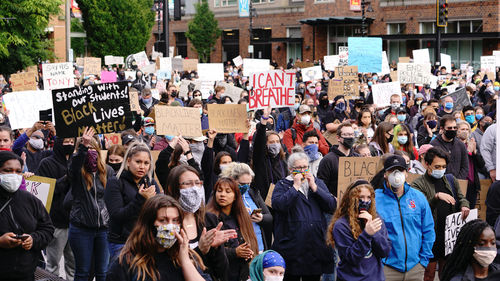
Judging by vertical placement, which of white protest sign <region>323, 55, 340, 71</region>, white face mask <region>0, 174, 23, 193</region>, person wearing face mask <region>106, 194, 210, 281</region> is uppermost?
white protest sign <region>323, 55, 340, 71</region>

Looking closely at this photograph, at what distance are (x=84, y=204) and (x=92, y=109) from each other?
3.98ft

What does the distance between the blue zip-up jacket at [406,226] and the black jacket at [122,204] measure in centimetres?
196

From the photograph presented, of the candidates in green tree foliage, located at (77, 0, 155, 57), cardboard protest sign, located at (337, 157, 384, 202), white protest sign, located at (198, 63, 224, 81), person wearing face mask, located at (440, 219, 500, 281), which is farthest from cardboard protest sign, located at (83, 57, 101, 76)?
green tree foliage, located at (77, 0, 155, 57)

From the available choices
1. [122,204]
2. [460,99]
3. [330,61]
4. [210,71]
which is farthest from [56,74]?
[330,61]

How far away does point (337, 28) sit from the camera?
50.4 metres

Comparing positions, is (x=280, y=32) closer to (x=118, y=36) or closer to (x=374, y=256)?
(x=118, y=36)

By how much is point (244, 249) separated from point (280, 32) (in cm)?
5011

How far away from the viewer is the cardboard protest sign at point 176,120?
Result: 9.09 meters

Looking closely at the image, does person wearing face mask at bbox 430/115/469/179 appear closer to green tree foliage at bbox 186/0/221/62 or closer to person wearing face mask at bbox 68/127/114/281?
person wearing face mask at bbox 68/127/114/281

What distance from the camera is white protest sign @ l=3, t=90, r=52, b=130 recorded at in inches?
429

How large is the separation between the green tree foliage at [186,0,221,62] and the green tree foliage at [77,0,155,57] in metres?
8.61

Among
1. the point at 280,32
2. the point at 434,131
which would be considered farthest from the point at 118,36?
the point at 434,131

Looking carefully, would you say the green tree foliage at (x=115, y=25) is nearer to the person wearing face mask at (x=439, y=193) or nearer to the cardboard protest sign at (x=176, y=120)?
the cardboard protest sign at (x=176, y=120)

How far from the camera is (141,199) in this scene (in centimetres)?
589
